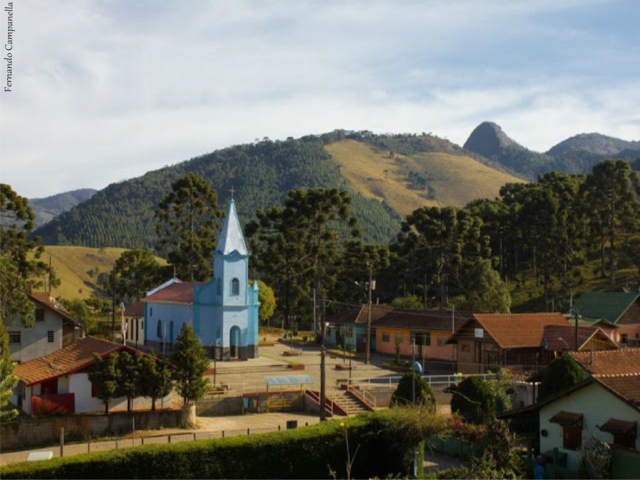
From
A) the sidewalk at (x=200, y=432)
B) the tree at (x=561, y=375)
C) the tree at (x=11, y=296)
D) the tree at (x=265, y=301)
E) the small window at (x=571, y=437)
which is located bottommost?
the sidewalk at (x=200, y=432)

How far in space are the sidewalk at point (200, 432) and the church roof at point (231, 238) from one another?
669 inches

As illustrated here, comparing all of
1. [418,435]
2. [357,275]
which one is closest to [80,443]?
[418,435]

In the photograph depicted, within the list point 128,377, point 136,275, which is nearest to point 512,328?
point 128,377

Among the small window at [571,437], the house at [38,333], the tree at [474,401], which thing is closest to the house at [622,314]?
the tree at [474,401]

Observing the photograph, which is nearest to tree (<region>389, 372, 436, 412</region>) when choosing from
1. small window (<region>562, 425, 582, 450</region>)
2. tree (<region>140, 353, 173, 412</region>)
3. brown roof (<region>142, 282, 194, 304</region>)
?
small window (<region>562, 425, 582, 450</region>)

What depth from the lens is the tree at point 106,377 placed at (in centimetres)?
3272

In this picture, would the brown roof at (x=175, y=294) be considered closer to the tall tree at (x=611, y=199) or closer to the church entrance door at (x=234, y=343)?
the church entrance door at (x=234, y=343)

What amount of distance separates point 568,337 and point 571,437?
2055 centimetres

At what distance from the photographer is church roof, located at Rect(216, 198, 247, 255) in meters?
52.3

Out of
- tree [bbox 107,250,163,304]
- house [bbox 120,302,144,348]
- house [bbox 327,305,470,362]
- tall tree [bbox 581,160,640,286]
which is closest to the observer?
house [bbox 327,305,470,362]

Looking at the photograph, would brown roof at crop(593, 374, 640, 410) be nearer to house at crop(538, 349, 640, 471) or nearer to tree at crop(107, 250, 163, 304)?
house at crop(538, 349, 640, 471)

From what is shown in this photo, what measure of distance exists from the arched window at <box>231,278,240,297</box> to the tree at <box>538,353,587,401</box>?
86.9ft

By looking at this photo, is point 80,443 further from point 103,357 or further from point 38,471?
point 38,471

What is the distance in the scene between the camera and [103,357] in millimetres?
33750
